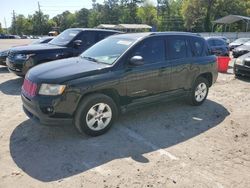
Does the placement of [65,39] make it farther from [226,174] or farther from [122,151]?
[226,174]

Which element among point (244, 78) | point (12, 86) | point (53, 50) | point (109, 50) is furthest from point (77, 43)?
point (244, 78)

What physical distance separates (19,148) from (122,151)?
1677 mm

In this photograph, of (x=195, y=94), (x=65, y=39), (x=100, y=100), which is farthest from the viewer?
(x=65, y=39)

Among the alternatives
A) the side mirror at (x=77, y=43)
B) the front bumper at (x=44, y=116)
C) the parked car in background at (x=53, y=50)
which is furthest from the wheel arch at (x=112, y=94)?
the side mirror at (x=77, y=43)

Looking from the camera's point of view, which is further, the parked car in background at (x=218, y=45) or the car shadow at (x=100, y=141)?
the parked car in background at (x=218, y=45)

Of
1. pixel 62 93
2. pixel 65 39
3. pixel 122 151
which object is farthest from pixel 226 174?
pixel 65 39

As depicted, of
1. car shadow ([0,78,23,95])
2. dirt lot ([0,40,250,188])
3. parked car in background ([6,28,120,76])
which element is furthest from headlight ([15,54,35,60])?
dirt lot ([0,40,250,188])

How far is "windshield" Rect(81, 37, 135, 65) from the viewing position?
534 centimetres

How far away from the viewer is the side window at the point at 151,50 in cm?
547

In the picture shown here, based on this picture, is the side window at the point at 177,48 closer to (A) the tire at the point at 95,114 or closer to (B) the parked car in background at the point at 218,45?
(A) the tire at the point at 95,114

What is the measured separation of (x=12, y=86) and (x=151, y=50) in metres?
5.16

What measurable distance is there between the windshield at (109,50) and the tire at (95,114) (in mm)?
785

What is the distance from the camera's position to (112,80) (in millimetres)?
4969

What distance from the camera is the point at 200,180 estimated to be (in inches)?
147
